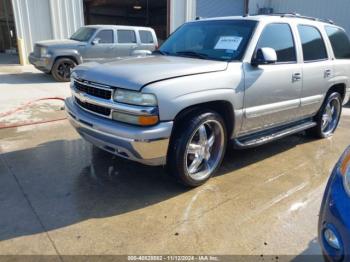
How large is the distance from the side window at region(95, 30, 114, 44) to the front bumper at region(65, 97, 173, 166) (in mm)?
8643

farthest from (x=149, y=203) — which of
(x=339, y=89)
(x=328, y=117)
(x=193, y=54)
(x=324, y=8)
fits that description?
(x=324, y=8)

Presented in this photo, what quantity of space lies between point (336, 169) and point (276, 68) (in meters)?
2.23

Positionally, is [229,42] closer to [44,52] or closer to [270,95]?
[270,95]

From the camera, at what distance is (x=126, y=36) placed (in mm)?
11977

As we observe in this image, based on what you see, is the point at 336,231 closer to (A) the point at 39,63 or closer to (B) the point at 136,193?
(B) the point at 136,193

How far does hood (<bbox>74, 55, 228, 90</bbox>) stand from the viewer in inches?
127

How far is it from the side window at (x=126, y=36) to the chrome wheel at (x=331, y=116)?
8.06m

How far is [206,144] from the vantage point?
12.6 feet

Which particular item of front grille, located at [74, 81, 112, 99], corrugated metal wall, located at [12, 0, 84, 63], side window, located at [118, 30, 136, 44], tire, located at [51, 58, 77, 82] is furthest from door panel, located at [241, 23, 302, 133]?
corrugated metal wall, located at [12, 0, 84, 63]

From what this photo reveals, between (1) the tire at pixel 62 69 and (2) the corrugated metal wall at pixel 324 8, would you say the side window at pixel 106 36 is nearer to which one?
(1) the tire at pixel 62 69

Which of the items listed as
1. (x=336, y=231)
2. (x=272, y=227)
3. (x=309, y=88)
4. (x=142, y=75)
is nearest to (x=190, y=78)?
(x=142, y=75)

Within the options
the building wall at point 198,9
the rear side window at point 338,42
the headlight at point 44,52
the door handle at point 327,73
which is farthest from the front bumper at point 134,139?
the building wall at point 198,9

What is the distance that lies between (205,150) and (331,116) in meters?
3.27

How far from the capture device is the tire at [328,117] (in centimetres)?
551
